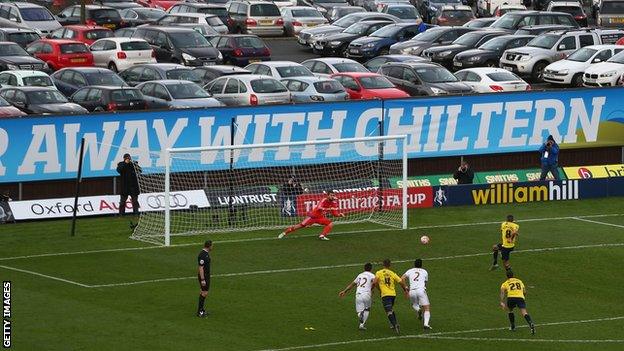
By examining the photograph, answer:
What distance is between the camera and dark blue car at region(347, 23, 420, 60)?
223ft

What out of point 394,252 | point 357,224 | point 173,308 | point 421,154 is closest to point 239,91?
point 421,154

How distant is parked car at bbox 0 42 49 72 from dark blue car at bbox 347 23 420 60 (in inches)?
600

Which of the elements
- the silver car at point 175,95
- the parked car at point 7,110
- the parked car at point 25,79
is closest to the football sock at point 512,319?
the silver car at point 175,95

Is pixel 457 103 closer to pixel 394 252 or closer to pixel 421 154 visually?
pixel 421 154

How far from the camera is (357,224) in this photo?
144ft

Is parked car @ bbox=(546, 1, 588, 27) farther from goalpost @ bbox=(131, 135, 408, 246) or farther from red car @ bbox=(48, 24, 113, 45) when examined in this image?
goalpost @ bbox=(131, 135, 408, 246)

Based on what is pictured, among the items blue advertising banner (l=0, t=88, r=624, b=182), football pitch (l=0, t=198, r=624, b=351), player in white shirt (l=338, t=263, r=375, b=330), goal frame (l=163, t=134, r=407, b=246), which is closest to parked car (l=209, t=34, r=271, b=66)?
blue advertising banner (l=0, t=88, r=624, b=182)

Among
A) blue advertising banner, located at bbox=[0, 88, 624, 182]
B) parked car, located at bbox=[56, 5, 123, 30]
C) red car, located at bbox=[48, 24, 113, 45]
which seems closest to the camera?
blue advertising banner, located at bbox=[0, 88, 624, 182]

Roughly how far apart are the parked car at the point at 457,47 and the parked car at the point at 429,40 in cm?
59

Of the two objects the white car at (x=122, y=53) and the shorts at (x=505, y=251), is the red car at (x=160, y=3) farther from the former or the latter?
the shorts at (x=505, y=251)

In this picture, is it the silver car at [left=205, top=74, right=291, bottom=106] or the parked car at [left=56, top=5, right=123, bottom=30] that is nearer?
the silver car at [left=205, top=74, right=291, bottom=106]

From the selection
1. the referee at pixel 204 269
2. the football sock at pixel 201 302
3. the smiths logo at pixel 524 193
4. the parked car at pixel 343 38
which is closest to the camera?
the referee at pixel 204 269

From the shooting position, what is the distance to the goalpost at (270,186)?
43.3 m

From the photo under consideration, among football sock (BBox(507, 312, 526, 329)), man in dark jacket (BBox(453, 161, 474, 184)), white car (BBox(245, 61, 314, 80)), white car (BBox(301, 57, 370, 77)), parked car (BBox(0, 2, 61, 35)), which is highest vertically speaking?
parked car (BBox(0, 2, 61, 35))
